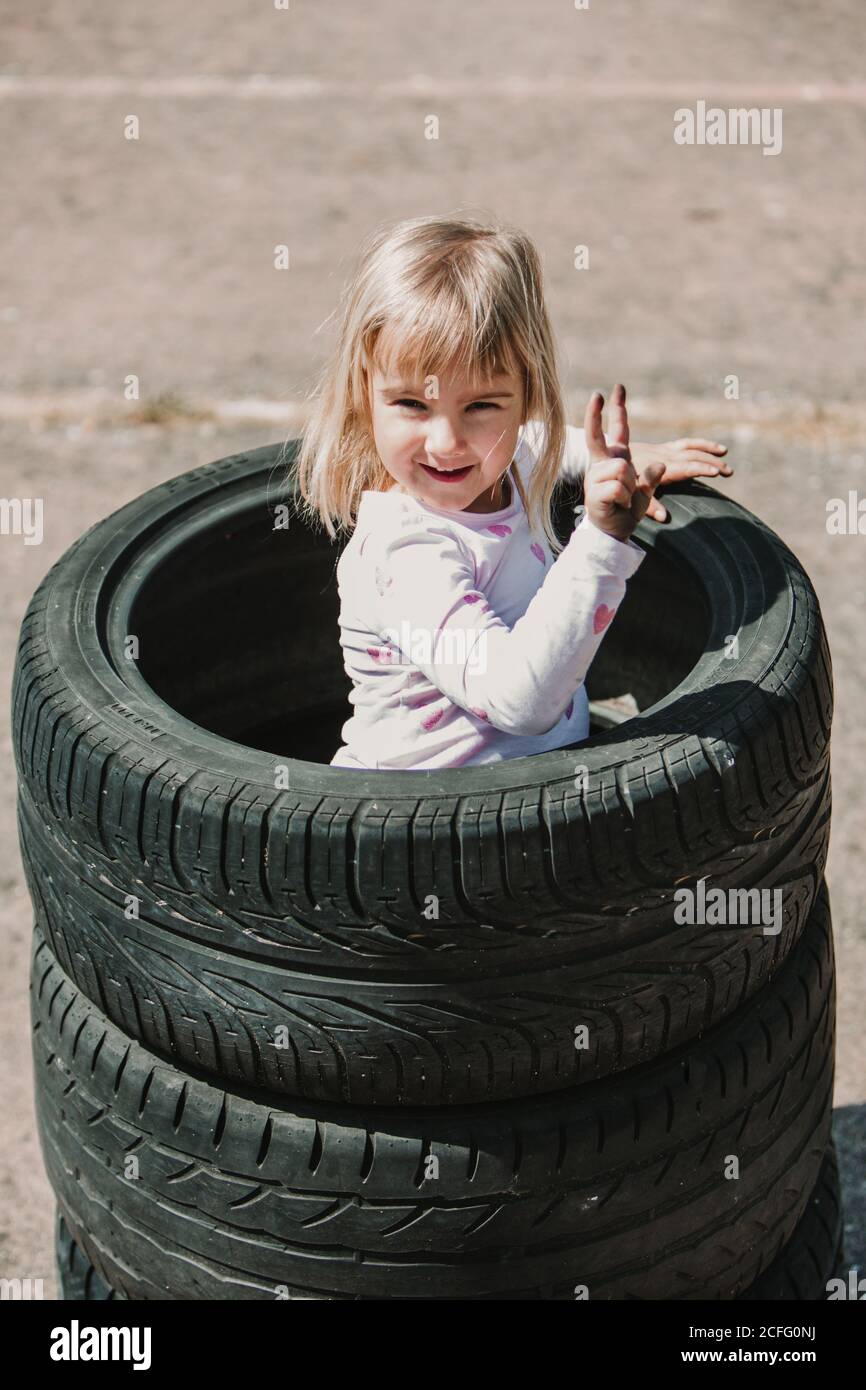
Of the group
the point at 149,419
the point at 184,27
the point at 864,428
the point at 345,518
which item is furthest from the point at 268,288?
the point at 345,518

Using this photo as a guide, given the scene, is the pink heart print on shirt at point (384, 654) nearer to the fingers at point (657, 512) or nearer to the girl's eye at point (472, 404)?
the girl's eye at point (472, 404)

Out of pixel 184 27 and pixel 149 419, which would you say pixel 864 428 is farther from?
pixel 184 27

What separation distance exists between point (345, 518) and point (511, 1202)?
1.03m

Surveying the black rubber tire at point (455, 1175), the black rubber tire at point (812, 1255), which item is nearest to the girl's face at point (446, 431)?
the black rubber tire at point (455, 1175)

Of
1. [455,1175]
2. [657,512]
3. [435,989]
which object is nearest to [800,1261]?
[455,1175]

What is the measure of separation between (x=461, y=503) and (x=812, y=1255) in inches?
47.7

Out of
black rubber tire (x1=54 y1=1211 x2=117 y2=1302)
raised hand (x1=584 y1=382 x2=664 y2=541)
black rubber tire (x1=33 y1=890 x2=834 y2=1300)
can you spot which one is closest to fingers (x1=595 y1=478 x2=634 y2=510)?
raised hand (x1=584 y1=382 x2=664 y2=541)

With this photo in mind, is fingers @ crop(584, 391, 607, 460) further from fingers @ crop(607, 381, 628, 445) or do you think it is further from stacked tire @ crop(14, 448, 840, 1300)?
stacked tire @ crop(14, 448, 840, 1300)

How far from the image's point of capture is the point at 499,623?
6.82 ft

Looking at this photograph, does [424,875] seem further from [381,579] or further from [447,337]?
[447,337]

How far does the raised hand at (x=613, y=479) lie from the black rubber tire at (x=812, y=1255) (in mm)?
1098

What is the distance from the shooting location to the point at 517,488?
2.37m

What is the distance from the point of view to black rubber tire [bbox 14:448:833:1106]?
1814 millimetres
